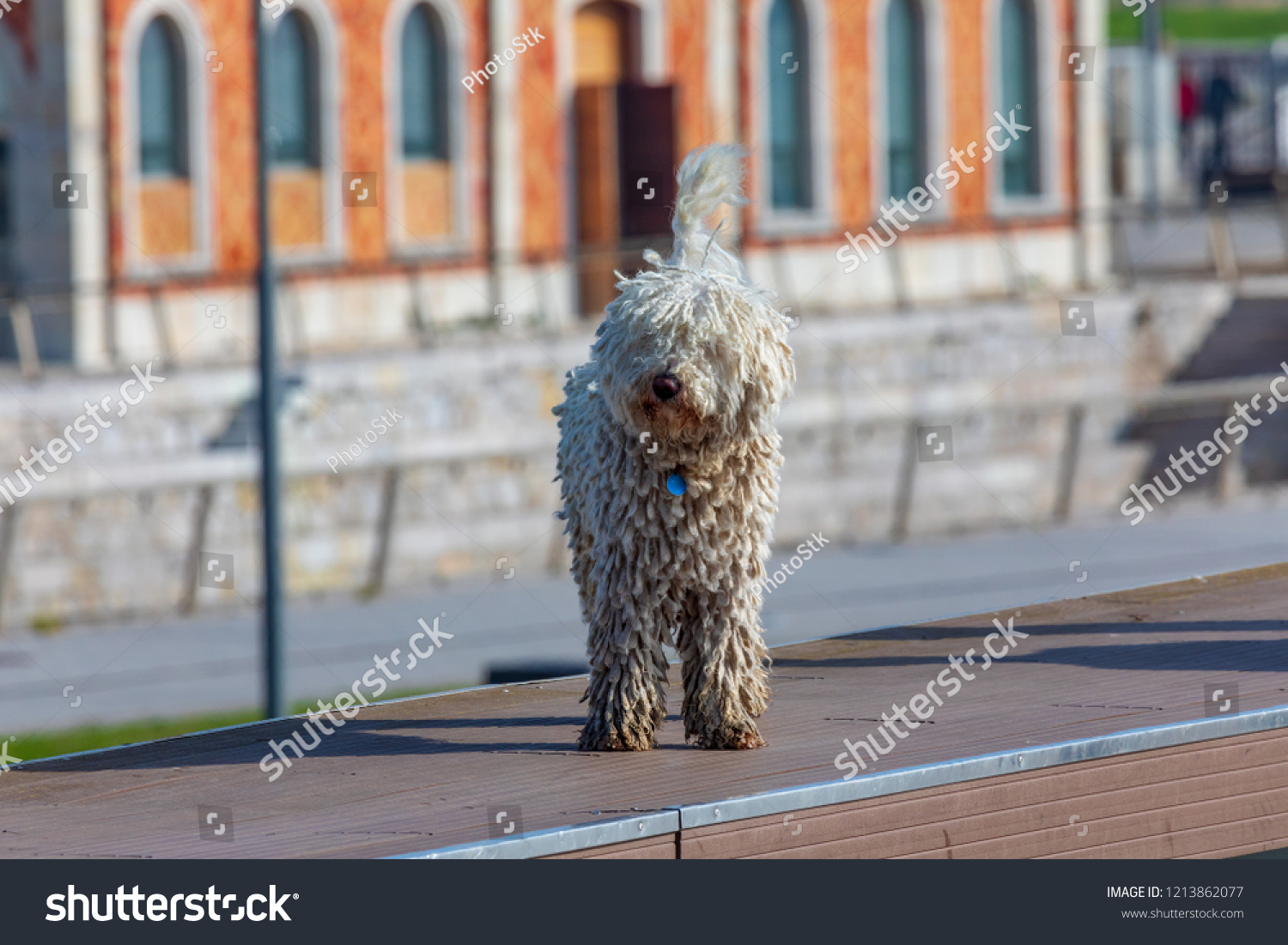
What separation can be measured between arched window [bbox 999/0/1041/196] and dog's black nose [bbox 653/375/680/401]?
22.7 metres

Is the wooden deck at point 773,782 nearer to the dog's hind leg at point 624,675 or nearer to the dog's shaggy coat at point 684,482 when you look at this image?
the dog's hind leg at point 624,675

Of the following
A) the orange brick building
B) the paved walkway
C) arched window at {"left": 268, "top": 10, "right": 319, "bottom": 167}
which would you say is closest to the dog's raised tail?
the paved walkway

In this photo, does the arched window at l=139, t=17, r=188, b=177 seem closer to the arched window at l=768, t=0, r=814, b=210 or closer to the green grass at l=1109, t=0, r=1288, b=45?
the arched window at l=768, t=0, r=814, b=210

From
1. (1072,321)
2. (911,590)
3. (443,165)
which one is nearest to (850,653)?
(911,590)

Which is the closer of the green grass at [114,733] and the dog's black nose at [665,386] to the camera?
the dog's black nose at [665,386]

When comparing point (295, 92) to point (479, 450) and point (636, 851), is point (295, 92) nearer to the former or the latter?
point (479, 450)

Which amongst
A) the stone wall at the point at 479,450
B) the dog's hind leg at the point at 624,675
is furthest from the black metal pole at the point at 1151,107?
the dog's hind leg at the point at 624,675

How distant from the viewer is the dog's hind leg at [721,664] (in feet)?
20.9

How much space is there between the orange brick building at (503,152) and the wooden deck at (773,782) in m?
11.8

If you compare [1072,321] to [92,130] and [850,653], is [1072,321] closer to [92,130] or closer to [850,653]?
[92,130]

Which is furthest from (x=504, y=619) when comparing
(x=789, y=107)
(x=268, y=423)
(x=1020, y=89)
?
(x=1020, y=89)

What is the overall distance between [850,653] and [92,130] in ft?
45.4

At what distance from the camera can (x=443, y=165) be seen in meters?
23.0

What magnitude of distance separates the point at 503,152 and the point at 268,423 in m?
11.0
